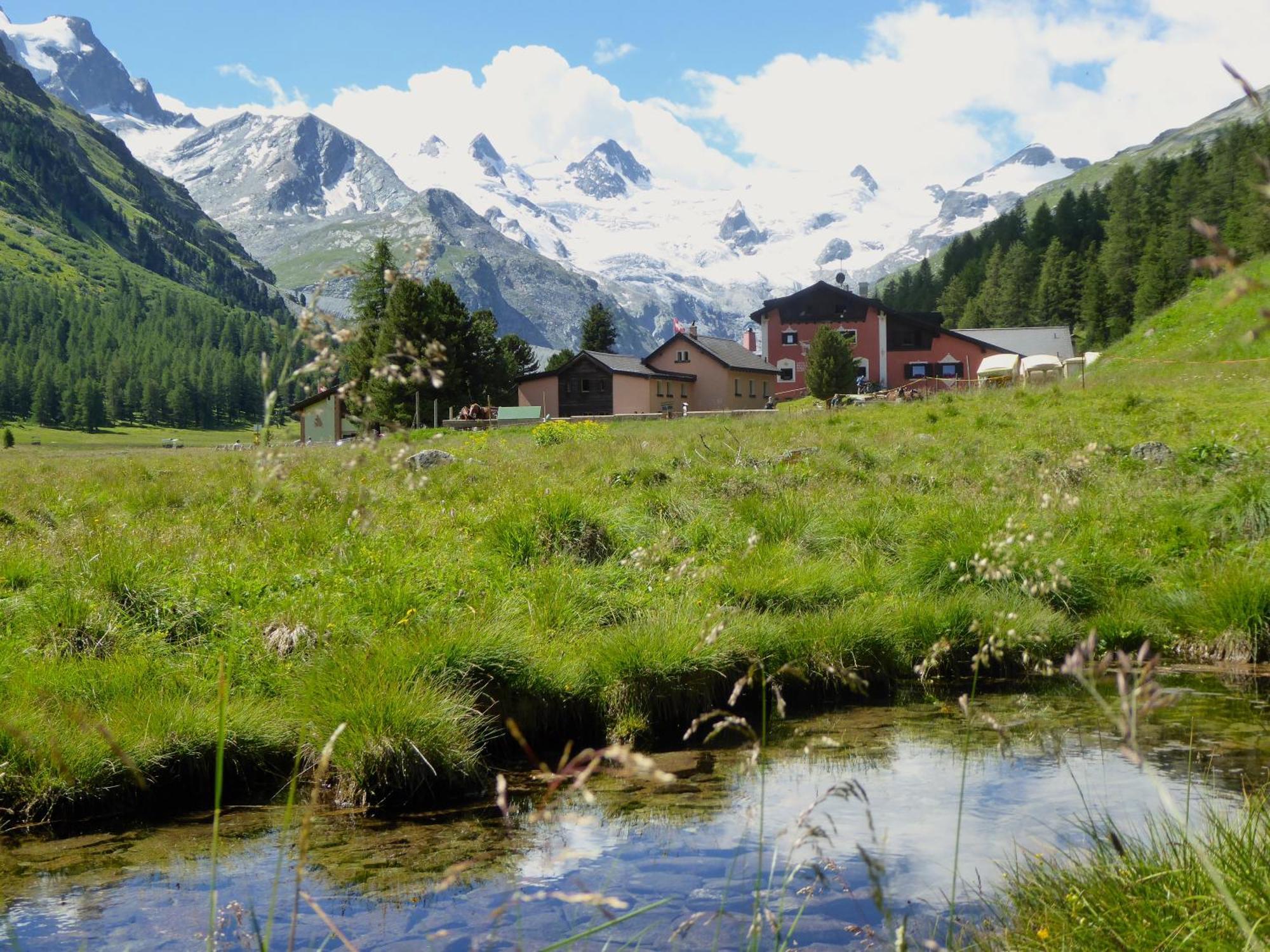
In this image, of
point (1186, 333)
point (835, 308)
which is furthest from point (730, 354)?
point (1186, 333)

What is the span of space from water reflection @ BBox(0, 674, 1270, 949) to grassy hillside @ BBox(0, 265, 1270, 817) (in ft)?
2.31

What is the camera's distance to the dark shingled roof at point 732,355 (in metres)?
92.1

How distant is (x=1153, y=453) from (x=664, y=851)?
1503 cm

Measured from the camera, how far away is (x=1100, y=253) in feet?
427

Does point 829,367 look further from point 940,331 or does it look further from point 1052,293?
point 1052,293

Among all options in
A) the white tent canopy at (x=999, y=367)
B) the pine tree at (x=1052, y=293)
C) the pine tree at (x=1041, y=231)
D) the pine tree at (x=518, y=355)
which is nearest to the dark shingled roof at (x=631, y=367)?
the pine tree at (x=518, y=355)

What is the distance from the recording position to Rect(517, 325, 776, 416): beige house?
87500mm

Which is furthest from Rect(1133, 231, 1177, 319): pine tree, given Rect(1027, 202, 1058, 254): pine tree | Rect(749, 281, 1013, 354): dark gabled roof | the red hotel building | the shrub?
the shrub

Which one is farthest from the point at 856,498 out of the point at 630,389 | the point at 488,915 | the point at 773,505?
the point at 630,389

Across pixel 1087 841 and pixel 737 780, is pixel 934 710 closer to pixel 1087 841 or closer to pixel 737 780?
pixel 737 780

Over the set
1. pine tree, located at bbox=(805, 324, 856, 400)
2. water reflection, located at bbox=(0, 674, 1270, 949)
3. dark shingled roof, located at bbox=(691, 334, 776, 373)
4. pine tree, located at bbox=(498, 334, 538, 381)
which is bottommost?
water reflection, located at bbox=(0, 674, 1270, 949)

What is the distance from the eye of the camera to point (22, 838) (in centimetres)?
601

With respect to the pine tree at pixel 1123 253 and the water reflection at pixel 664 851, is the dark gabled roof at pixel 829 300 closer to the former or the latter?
the pine tree at pixel 1123 253

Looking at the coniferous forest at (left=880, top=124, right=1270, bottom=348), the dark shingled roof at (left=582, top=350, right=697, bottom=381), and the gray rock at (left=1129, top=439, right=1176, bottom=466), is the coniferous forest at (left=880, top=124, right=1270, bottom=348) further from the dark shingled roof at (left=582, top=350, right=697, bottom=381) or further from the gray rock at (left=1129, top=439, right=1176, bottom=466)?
the gray rock at (left=1129, top=439, right=1176, bottom=466)
